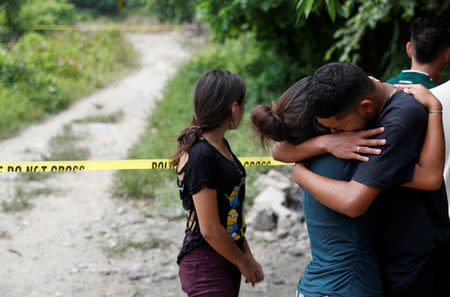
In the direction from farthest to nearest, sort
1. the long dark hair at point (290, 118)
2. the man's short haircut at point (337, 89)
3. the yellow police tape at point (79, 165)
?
the yellow police tape at point (79, 165)
the long dark hair at point (290, 118)
the man's short haircut at point (337, 89)

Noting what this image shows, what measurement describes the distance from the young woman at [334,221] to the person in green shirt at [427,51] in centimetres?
102

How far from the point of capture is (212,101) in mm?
1988

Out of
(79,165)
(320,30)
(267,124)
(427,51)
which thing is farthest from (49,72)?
(267,124)

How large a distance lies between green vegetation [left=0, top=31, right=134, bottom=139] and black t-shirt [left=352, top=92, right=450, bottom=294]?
8.07m

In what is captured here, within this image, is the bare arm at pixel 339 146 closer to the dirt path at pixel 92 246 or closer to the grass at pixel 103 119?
the dirt path at pixel 92 246

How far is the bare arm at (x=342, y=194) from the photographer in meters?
1.54

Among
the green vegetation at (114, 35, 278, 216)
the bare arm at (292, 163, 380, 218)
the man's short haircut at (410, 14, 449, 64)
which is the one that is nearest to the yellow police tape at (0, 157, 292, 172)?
the green vegetation at (114, 35, 278, 216)

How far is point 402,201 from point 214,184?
721 mm

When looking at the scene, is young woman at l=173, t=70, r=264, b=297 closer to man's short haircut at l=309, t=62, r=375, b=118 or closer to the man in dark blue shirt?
the man in dark blue shirt

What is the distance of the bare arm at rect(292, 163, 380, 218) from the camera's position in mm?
1544

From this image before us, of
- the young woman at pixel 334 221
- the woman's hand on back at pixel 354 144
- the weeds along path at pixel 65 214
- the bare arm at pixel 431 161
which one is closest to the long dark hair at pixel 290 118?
the young woman at pixel 334 221

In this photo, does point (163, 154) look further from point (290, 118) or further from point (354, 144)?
point (354, 144)

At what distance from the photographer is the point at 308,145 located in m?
1.73

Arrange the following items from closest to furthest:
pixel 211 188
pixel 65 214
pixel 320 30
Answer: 1. pixel 211 188
2. pixel 65 214
3. pixel 320 30
